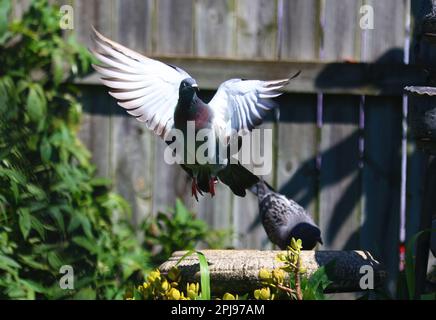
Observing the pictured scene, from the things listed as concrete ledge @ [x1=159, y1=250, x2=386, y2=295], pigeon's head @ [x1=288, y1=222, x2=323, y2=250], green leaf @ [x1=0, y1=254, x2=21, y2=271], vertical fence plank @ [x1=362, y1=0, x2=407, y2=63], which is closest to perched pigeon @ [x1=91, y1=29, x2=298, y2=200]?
concrete ledge @ [x1=159, y1=250, x2=386, y2=295]

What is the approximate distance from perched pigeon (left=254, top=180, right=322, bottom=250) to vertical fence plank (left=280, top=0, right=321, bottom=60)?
3.19 feet

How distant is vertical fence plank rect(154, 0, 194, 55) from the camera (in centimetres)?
452

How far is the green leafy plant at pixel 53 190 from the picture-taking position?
13.1 feet

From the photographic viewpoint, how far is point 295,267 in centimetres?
254

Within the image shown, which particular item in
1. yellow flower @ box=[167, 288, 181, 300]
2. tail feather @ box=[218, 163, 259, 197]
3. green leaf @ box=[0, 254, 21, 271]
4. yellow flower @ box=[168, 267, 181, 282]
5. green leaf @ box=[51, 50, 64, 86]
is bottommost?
green leaf @ box=[0, 254, 21, 271]

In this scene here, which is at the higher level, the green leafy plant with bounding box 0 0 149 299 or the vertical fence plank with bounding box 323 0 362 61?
the vertical fence plank with bounding box 323 0 362 61

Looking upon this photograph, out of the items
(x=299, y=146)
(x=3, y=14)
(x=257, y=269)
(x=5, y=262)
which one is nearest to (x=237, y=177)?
(x=257, y=269)

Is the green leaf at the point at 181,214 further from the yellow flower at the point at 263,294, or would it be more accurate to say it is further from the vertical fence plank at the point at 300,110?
the yellow flower at the point at 263,294

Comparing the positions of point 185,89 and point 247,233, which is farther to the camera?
point 247,233

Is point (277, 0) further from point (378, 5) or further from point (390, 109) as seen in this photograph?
point (390, 109)

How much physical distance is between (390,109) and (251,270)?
1976 millimetres

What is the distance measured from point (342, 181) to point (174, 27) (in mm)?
1225

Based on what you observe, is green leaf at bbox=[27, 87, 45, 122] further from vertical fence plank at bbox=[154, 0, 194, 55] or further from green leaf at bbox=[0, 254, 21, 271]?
green leaf at bbox=[0, 254, 21, 271]
